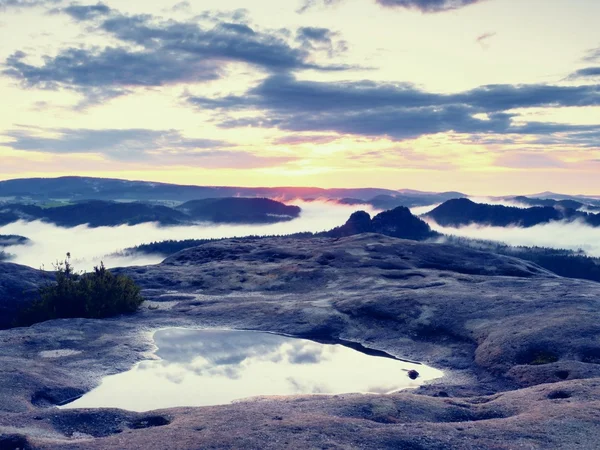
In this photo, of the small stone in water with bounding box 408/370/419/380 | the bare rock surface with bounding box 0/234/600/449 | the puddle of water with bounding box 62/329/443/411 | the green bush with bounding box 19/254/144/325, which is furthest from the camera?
the green bush with bounding box 19/254/144/325

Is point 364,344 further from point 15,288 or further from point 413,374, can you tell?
point 15,288

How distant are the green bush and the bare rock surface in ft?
5.93

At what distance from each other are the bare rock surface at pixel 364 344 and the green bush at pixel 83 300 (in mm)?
1809

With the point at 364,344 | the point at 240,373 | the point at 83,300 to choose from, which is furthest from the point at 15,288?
the point at 364,344

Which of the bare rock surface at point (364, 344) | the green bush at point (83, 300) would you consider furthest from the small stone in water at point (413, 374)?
the green bush at point (83, 300)

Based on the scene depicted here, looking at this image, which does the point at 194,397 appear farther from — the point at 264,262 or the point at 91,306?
the point at 264,262

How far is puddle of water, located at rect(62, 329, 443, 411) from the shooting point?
26.1 metres

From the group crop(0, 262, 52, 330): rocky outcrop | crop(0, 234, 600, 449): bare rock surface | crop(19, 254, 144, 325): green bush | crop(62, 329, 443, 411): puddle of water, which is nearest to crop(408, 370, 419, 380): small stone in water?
crop(62, 329, 443, 411): puddle of water

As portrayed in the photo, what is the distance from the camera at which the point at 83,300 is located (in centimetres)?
4281

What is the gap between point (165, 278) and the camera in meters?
58.5

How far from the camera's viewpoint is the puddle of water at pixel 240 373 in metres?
26.1

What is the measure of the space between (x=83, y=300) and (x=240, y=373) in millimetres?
18261

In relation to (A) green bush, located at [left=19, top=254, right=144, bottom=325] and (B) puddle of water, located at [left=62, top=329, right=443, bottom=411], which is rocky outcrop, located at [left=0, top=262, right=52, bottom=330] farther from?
(B) puddle of water, located at [left=62, top=329, right=443, bottom=411]

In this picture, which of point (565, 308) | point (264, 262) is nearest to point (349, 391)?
point (565, 308)
